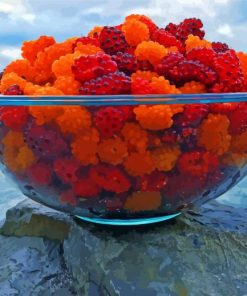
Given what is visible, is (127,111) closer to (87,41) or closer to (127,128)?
(127,128)

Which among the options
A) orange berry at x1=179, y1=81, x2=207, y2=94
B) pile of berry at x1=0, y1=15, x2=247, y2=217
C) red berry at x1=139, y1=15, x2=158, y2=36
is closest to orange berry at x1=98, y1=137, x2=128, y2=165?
pile of berry at x1=0, y1=15, x2=247, y2=217

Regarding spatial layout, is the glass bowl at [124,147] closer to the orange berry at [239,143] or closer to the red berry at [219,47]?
the orange berry at [239,143]

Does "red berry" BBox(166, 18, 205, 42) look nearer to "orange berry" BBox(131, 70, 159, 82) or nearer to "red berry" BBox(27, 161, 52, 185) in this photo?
"orange berry" BBox(131, 70, 159, 82)

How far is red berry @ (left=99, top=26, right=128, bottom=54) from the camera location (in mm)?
701

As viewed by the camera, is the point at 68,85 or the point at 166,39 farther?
the point at 166,39

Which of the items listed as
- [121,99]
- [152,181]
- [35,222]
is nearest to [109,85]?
[121,99]

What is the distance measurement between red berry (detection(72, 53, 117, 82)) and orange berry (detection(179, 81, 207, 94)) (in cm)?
9

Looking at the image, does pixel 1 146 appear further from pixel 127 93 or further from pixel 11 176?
pixel 127 93

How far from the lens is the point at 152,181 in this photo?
2.16 ft

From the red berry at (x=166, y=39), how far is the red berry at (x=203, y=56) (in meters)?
0.07

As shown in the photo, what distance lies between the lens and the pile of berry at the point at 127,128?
24.5 inches

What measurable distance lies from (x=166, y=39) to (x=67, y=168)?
0.23m

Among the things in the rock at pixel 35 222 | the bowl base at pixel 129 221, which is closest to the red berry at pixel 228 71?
the bowl base at pixel 129 221

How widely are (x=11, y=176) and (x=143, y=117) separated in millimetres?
248
